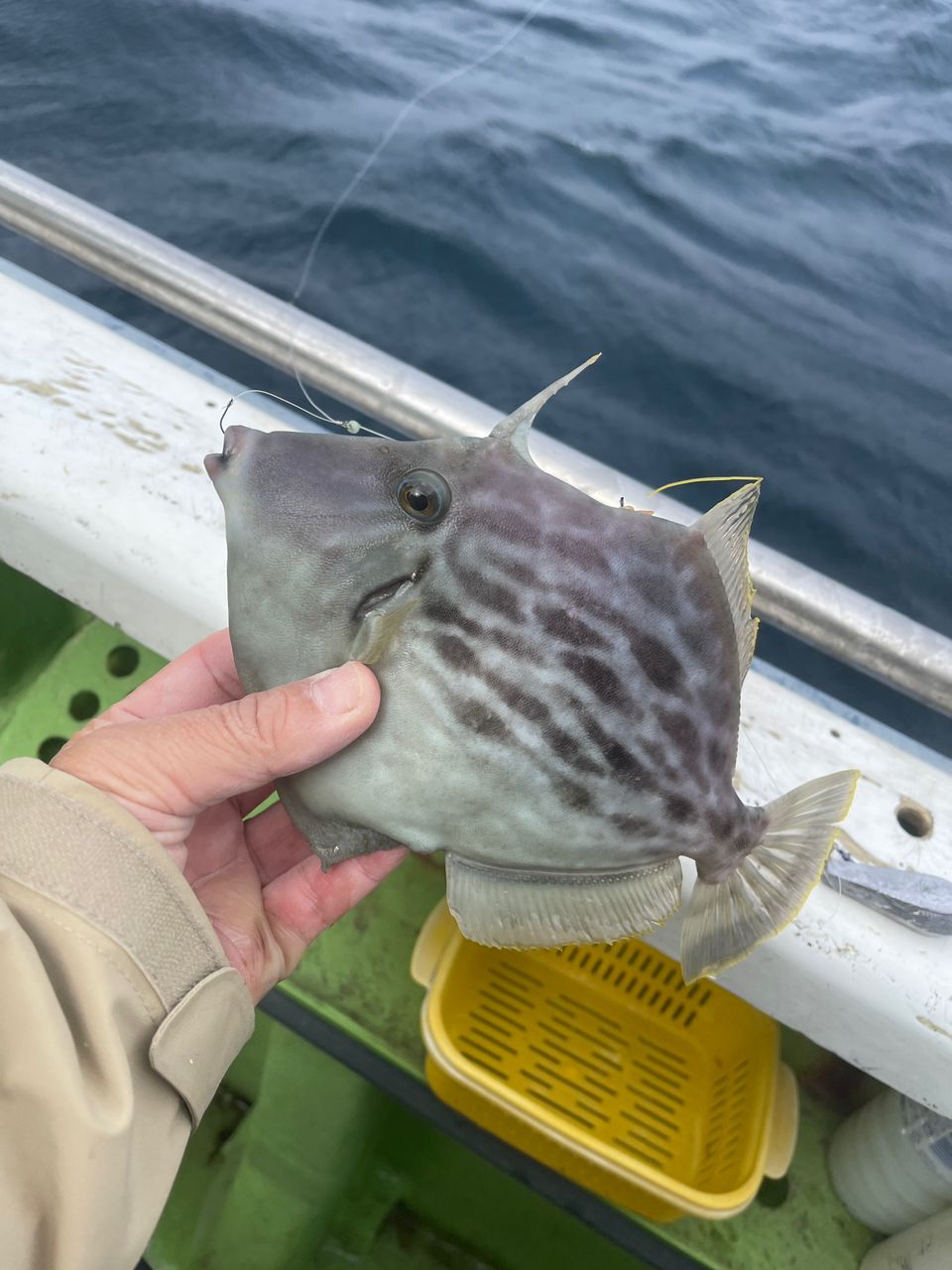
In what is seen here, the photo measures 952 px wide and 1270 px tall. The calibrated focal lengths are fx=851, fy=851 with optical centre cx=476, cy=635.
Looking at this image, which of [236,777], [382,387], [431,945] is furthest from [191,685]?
[382,387]

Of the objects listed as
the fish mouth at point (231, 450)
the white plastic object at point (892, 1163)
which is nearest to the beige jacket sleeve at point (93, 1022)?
the fish mouth at point (231, 450)

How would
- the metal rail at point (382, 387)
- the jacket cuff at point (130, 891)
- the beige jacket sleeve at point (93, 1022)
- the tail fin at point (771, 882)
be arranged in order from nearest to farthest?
the beige jacket sleeve at point (93, 1022) < the jacket cuff at point (130, 891) < the tail fin at point (771, 882) < the metal rail at point (382, 387)

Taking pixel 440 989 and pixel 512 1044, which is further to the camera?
pixel 512 1044

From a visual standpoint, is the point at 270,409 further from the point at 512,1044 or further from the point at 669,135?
the point at 669,135

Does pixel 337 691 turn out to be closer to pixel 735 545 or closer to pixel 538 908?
pixel 538 908

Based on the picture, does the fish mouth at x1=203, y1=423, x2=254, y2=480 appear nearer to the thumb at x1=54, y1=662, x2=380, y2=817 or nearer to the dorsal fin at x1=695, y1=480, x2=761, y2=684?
the thumb at x1=54, y1=662, x2=380, y2=817

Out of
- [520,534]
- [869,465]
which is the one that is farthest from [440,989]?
[869,465]

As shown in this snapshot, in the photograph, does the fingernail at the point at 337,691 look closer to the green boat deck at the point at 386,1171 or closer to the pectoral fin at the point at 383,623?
the pectoral fin at the point at 383,623
